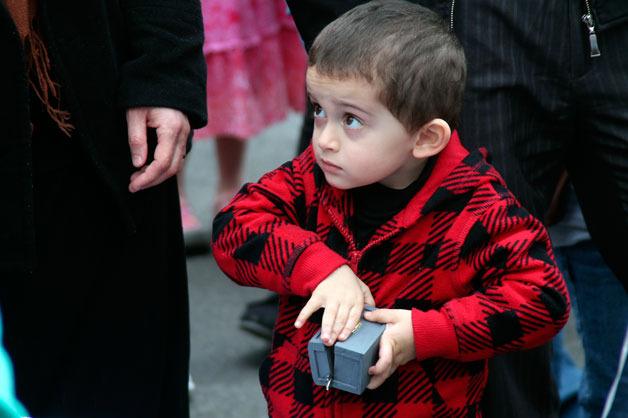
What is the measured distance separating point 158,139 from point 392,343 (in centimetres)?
63

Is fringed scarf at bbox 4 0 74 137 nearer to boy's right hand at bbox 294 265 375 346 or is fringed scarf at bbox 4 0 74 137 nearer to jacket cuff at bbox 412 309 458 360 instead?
boy's right hand at bbox 294 265 375 346

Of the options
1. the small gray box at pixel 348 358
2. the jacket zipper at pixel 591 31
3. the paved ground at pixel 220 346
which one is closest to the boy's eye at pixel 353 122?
the small gray box at pixel 348 358

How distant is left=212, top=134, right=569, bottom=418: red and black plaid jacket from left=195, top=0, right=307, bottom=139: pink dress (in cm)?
247

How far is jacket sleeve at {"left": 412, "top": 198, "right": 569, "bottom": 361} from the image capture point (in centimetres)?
196

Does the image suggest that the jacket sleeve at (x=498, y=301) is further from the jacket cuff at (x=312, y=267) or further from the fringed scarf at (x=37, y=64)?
the fringed scarf at (x=37, y=64)

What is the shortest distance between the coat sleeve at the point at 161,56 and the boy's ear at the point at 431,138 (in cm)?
49

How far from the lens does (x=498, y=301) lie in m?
1.97

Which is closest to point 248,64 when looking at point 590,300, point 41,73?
point 590,300

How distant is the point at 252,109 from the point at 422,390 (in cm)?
280

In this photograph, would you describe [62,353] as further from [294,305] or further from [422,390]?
[422,390]

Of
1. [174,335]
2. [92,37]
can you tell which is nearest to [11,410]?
[92,37]

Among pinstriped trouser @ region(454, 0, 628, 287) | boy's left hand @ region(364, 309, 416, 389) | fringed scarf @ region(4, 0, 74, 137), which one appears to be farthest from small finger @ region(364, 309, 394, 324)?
fringed scarf @ region(4, 0, 74, 137)

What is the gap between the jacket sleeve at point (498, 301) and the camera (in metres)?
1.96

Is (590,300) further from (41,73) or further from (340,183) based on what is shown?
(41,73)
